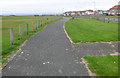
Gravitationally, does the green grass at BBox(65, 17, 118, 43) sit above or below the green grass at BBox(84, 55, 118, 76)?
above

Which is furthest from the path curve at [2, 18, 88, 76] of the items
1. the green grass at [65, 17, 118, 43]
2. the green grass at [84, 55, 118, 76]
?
the green grass at [65, 17, 118, 43]

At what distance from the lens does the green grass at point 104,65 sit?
3.99 meters

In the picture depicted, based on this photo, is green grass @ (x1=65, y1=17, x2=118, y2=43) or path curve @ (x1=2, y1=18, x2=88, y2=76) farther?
green grass @ (x1=65, y1=17, x2=118, y2=43)

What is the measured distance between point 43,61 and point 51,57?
55cm

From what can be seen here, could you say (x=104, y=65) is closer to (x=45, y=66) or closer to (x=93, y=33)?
(x=45, y=66)

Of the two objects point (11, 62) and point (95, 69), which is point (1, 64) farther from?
point (95, 69)

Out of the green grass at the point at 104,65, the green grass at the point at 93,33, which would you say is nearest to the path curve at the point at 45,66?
the green grass at the point at 104,65

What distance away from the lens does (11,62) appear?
500 cm

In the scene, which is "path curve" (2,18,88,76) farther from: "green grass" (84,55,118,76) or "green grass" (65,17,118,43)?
"green grass" (65,17,118,43)

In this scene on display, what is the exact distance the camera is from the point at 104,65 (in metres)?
4.52

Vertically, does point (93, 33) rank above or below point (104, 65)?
above

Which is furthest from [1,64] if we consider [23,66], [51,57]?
[51,57]

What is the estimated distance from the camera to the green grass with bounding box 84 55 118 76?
3993 mm

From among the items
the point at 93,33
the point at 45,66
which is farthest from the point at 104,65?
the point at 93,33
